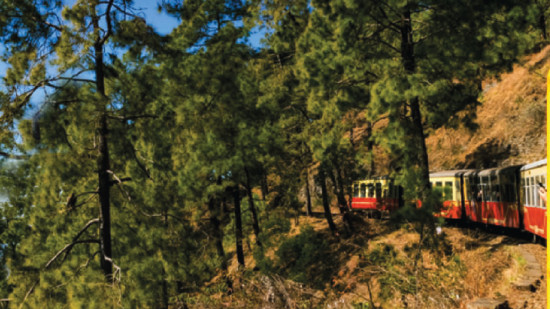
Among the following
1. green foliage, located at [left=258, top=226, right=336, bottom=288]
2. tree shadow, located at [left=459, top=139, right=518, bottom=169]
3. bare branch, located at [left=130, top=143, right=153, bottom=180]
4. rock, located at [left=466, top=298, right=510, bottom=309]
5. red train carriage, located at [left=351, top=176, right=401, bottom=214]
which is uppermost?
tree shadow, located at [left=459, top=139, right=518, bottom=169]

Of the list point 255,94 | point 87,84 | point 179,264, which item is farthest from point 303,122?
point 87,84

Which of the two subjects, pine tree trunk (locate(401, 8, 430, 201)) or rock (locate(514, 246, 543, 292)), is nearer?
rock (locate(514, 246, 543, 292))

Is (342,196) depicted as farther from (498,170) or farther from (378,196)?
(498,170)

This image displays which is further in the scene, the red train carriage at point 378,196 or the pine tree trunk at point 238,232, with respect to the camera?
the red train carriage at point 378,196

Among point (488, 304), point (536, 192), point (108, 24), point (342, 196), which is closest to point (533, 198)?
point (536, 192)

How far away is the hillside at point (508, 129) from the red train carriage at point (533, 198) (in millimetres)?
7409

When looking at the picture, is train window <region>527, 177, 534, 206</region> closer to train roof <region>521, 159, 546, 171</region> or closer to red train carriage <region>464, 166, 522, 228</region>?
train roof <region>521, 159, 546, 171</region>

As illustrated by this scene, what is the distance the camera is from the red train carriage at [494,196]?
15453 millimetres

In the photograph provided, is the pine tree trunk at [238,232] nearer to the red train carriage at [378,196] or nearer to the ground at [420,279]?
the ground at [420,279]

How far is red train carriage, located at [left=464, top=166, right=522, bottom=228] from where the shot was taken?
15.5 metres

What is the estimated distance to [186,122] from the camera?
30.5 feet

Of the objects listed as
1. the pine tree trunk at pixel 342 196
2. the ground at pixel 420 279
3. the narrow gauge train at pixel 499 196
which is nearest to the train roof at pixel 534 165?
the narrow gauge train at pixel 499 196

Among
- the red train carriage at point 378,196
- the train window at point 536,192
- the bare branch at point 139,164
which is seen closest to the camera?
the bare branch at point 139,164

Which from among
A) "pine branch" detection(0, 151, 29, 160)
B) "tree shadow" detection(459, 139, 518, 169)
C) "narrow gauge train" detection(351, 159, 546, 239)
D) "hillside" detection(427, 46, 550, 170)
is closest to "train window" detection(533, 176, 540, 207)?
"narrow gauge train" detection(351, 159, 546, 239)
